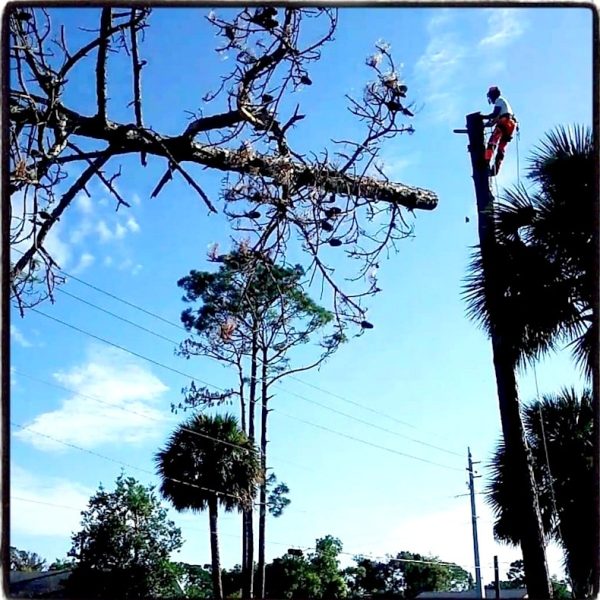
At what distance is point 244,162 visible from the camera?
1.58m

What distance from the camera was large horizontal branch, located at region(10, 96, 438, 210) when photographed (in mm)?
1505

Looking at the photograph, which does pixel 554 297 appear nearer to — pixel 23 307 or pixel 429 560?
pixel 429 560

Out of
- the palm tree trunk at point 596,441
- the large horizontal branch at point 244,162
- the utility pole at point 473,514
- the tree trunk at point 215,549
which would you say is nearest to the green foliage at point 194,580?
the tree trunk at point 215,549

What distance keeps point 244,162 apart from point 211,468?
591 millimetres

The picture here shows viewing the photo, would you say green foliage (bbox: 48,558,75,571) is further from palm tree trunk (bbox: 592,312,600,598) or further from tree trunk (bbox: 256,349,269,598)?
palm tree trunk (bbox: 592,312,600,598)

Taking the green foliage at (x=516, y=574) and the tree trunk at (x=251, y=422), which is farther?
the green foliage at (x=516, y=574)

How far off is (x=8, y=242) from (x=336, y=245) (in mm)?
639

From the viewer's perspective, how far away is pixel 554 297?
2.04 m

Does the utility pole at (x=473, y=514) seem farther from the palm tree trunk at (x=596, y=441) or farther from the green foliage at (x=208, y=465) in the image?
the green foliage at (x=208, y=465)

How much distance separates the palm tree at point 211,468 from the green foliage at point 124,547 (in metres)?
0.05

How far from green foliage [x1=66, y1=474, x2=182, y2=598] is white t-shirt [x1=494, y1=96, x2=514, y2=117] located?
0.91m

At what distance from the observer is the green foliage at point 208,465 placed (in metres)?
1.41

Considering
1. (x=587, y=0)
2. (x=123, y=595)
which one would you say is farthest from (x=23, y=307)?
(x=587, y=0)

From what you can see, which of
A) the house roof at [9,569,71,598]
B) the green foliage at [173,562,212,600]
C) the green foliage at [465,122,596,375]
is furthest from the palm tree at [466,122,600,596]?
the house roof at [9,569,71,598]
